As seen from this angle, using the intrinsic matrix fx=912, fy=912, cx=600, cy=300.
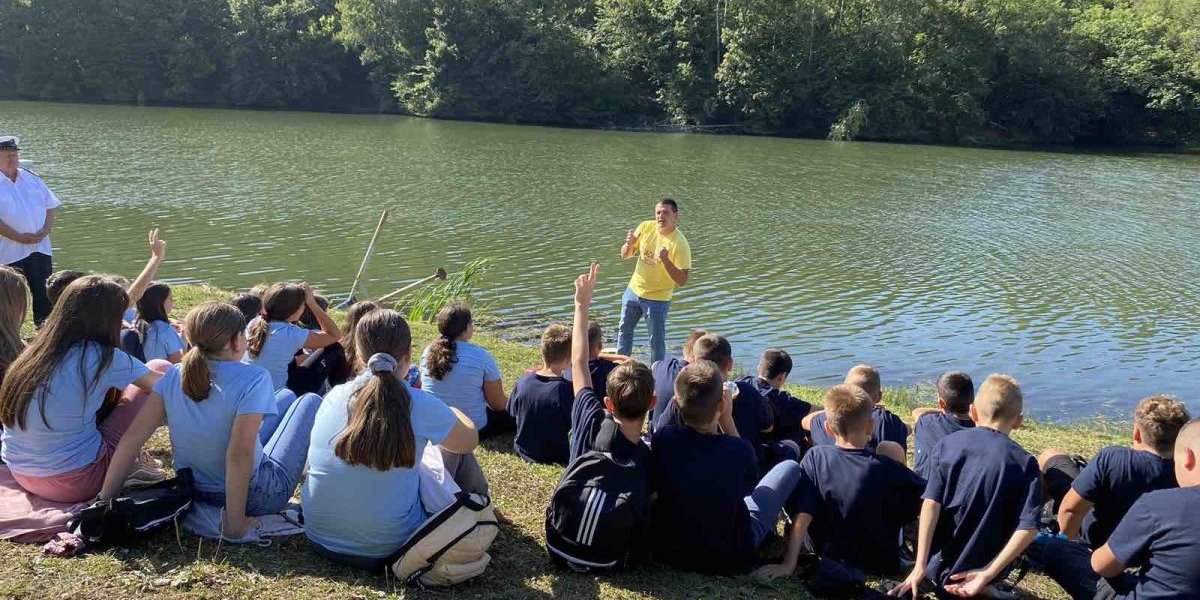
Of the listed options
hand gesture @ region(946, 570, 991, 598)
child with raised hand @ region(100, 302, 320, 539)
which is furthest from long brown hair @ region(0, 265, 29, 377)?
hand gesture @ region(946, 570, 991, 598)

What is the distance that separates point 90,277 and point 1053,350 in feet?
38.2

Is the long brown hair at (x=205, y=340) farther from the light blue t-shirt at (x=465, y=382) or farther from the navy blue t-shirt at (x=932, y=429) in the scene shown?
the navy blue t-shirt at (x=932, y=429)

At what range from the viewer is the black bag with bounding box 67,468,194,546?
392 centimetres

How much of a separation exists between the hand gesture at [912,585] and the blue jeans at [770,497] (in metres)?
0.63

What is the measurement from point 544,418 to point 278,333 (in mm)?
1740

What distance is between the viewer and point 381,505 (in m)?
3.90

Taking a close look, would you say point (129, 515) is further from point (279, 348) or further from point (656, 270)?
point (656, 270)

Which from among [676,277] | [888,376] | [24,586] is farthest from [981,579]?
[888,376]

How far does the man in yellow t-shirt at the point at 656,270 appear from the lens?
856 centimetres

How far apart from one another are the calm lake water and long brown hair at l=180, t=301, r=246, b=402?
8060mm

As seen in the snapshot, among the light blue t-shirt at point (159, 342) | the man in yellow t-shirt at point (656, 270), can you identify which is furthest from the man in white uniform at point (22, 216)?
the man in yellow t-shirt at point (656, 270)

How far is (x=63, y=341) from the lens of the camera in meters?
4.05

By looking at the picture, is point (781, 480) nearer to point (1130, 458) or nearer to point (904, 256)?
point (1130, 458)

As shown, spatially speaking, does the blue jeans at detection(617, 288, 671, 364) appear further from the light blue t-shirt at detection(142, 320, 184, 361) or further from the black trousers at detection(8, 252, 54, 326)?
the black trousers at detection(8, 252, 54, 326)
